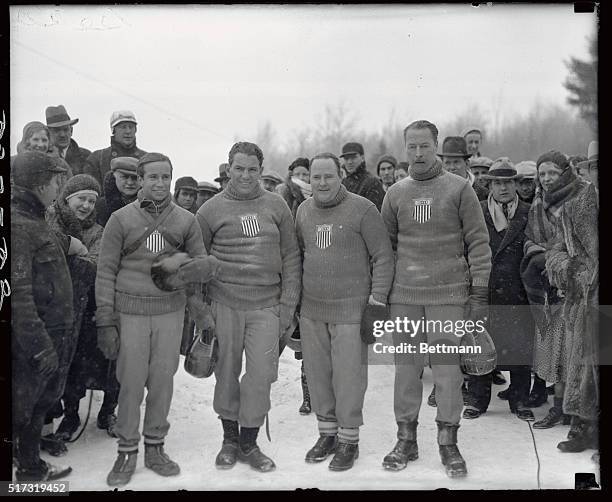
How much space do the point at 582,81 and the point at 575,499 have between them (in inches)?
105

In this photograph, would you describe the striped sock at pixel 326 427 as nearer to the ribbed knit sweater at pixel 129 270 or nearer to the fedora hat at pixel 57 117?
the ribbed knit sweater at pixel 129 270

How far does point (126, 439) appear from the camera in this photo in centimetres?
445

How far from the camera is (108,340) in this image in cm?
432

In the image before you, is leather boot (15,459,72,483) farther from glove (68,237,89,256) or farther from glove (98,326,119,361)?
glove (68,237,89,256)

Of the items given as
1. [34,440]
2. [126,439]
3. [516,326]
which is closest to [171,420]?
[126,439]

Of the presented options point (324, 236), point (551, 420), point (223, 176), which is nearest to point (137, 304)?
point (223, 176)

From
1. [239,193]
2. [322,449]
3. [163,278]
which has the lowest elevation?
[322,449]

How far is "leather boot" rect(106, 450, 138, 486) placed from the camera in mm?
4441

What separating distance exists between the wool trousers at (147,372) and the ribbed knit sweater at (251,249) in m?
0.39

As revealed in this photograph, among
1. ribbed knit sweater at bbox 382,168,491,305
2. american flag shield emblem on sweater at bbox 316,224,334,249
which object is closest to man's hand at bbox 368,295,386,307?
ribbed knit sweater at bbox 382,168,491,305

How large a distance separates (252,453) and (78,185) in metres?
2.06

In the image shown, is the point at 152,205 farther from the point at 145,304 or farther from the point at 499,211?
the point at 499,211

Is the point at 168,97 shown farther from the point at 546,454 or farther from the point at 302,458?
the point at 546,454

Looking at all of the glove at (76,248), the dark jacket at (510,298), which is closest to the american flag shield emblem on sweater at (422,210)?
the dark jacket at (510,298)
